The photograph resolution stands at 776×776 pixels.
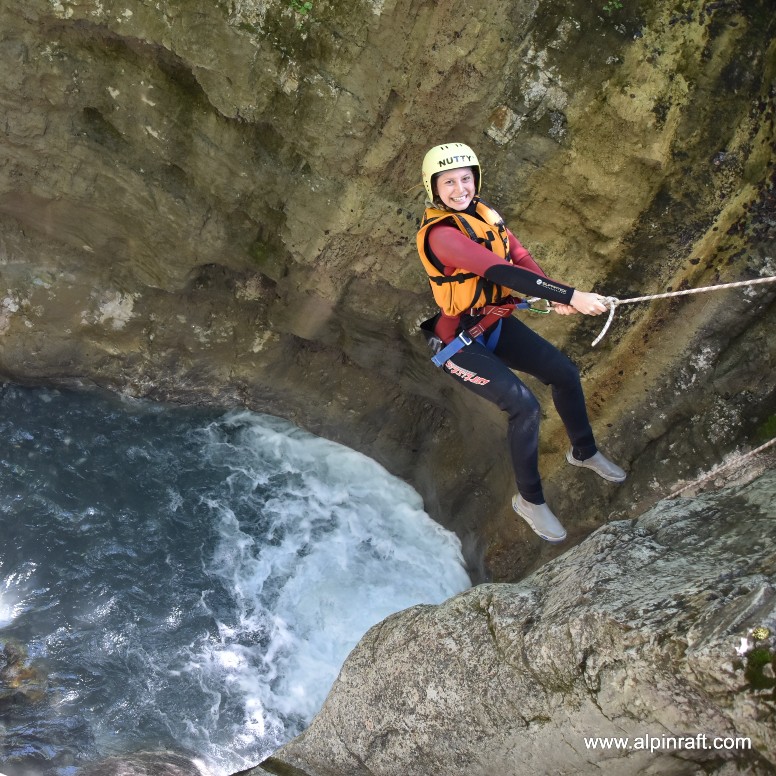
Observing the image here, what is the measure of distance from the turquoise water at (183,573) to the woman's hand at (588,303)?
5223 millimetres

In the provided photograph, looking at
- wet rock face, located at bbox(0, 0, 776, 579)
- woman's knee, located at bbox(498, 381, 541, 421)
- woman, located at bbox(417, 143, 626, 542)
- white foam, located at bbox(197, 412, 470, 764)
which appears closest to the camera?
woman, located at bbox(417, 143, 626, 542)

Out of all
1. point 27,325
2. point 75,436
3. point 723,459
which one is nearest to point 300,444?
point 75,436

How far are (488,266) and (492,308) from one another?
2.30 feet

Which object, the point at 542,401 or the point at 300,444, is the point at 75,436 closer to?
the point at 300,444

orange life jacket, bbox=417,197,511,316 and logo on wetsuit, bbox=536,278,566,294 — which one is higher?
orange life jacket, bbox=417,197,511,316

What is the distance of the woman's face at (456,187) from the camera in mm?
4461

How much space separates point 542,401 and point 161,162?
467 centimetres

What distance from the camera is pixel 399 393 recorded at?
29.2 feet

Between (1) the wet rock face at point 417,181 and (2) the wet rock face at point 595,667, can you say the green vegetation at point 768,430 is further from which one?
(2) the wet rock face at point 595,667

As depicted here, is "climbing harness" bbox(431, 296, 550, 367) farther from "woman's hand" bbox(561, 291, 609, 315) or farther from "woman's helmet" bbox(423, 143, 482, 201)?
"woman's helmet" bbox(423, 143, 482, 201)

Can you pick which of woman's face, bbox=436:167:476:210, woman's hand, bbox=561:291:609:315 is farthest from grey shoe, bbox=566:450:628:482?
woman's face, bbox=436:167:476:210

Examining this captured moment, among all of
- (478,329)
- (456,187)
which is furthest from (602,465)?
(456,187)

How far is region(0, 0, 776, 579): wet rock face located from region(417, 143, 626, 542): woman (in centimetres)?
164

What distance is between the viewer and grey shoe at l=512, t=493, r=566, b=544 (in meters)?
5.27
